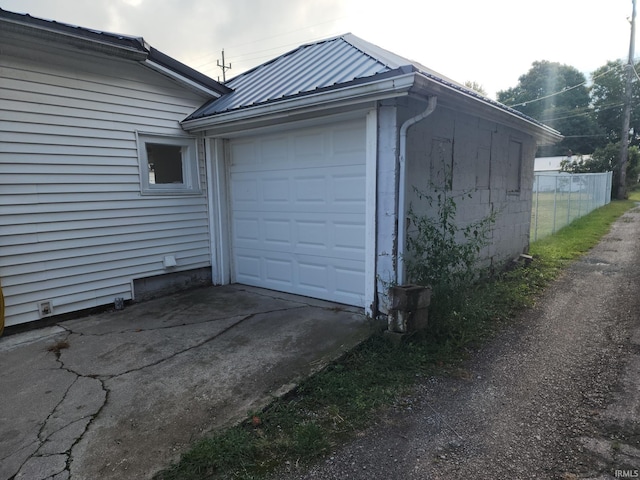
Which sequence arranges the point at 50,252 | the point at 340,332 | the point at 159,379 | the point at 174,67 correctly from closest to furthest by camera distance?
the point at 159,379 < the point at 340,332 < the point at 50,252 < the point at 174,67

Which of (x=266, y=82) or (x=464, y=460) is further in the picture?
(x=266, y=82)

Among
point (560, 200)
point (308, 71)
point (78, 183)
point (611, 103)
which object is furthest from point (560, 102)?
point (78, 183)

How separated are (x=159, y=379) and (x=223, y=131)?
3.90m

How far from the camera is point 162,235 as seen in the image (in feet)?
19.0

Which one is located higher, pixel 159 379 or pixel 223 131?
pixel 223 131

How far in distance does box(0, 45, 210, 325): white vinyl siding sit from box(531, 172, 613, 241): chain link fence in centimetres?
925

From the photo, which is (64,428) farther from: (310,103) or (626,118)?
(626,118)

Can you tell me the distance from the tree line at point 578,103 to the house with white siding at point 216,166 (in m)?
39.0

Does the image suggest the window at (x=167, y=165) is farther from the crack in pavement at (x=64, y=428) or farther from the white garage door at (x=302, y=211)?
the crack in pavement at (x=64, y=428)

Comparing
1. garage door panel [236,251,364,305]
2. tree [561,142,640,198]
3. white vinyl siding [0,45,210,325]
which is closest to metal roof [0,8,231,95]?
white vinyl siding [0,45,210,325]

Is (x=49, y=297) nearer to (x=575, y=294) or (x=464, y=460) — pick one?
(x=464, y=460)

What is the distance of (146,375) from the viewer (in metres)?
3.46

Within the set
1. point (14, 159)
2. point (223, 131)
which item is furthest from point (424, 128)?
point (14, 159)

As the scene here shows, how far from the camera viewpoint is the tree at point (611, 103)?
39.0 metres
